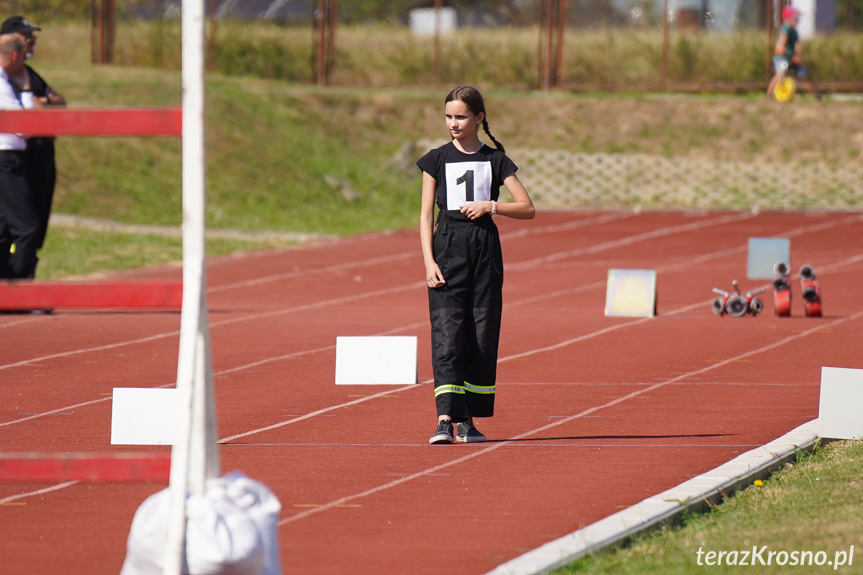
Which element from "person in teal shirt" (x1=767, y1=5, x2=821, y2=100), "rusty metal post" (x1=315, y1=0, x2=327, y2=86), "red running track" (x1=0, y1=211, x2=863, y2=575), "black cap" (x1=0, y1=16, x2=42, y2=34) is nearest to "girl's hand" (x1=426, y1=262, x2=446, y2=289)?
"red running track" (x1=0, y1=211, x2=863, y2=575)

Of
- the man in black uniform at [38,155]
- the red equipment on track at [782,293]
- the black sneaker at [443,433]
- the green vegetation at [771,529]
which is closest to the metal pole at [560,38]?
the red equipment on track at [782,293]

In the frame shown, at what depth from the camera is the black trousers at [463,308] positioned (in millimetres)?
7227

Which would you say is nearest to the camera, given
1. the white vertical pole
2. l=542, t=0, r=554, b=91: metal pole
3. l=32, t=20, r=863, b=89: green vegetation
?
the white vertical pole

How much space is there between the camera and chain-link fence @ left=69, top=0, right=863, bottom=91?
3219 centimetres

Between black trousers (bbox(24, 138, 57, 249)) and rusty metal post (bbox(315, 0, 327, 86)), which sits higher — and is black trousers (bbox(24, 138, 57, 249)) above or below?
below

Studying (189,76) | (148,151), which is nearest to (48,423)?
(189,76)

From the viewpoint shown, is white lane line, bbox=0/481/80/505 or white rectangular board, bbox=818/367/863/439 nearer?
white lane line, bbox=0/481/80/505

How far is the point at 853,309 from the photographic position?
14.3 metres

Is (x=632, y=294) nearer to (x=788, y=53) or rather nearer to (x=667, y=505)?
(x=667, y=505)

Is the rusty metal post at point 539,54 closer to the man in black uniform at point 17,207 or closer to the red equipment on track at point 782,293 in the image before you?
the red equipment on track at point 782,293

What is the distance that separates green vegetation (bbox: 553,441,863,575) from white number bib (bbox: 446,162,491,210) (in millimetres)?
2039

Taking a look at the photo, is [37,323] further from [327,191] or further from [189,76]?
[327,191]

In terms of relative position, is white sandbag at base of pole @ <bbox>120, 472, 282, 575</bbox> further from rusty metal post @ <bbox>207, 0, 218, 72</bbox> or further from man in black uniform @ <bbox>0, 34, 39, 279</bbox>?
rusty metal post @ <bbox>207, 0, 218, 72</bbox>

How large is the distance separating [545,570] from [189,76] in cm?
197
